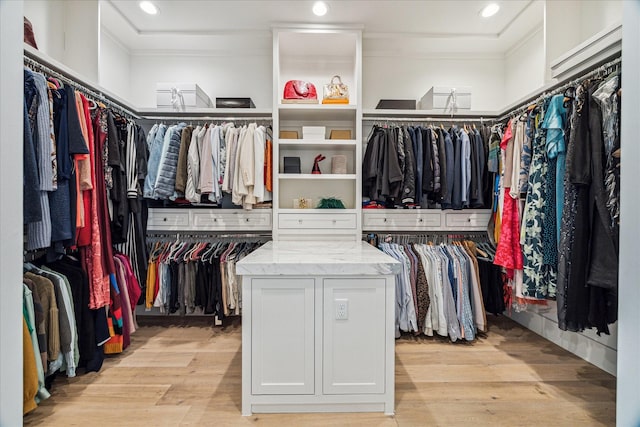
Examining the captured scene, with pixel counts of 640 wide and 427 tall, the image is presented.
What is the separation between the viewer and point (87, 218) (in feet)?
5.91

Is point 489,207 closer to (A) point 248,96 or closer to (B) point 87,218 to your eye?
(A) point 248,96

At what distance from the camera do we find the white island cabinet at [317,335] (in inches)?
57.4

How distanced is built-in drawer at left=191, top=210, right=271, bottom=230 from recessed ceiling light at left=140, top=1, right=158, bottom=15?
166 centimetres

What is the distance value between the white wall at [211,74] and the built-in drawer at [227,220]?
3.76 feet

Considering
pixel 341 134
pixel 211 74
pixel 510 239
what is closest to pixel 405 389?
pixel 510 239

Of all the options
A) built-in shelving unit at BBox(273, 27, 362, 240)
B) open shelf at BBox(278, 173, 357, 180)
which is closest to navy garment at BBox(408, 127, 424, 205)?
built-in shelving unit at BBox(273, 27, 362, 240)

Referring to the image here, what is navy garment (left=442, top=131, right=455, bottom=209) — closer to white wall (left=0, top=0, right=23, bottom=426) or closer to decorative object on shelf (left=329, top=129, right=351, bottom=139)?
decorative object on shelf (left=329, top=129, right=351, bottom=139)

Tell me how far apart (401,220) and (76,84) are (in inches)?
102

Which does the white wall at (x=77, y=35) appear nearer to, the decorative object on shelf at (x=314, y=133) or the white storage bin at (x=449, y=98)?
the decorative object on shelf at (x=314, y=133)

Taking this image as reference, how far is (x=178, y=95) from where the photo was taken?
264 centimetres

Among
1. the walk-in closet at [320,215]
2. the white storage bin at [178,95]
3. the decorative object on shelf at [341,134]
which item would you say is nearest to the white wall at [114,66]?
the walk-in closet at [320,215]

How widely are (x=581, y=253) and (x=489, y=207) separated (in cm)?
117

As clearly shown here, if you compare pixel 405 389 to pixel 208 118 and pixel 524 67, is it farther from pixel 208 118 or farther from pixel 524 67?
pixel 524 67

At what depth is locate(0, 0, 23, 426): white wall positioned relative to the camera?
1.60 feet
